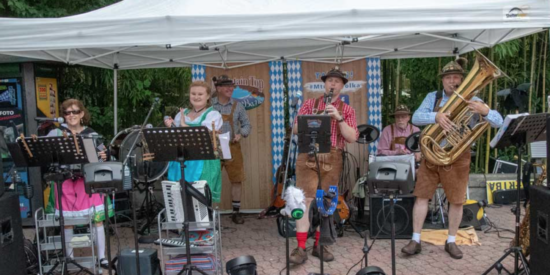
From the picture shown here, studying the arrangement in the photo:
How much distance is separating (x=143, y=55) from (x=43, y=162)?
2.66 m

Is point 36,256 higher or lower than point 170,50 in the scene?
lower

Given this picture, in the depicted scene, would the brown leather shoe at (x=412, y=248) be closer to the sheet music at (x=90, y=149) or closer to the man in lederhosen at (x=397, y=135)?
the man in lederhosen at (x=397, y=135)

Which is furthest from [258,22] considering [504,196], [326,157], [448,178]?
[504,196]

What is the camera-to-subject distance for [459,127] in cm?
421

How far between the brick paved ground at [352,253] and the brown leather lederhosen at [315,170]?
31.6 inches

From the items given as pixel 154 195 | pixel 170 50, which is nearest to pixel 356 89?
pixel 170 50

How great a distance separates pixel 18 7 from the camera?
589 cm

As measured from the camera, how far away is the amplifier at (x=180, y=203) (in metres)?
4.18

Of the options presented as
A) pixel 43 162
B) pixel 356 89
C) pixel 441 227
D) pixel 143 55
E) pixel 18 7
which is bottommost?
pixel 441 227

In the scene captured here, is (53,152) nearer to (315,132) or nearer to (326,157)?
(315,132)

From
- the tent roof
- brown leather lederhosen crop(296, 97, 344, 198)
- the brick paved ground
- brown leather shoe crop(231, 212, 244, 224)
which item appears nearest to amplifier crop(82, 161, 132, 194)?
the tent roof

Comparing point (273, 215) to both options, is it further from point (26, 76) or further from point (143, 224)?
point (26, 76)

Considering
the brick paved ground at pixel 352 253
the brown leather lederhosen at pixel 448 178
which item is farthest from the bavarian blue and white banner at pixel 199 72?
the brown leather lederhosen at pixel 448 178

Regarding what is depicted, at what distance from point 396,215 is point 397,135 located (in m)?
1.25
